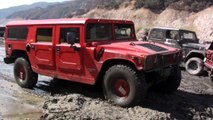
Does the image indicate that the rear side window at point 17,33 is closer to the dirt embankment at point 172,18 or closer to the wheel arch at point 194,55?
the wheel arch at point 194,55

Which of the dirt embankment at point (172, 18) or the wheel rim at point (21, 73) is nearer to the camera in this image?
the wheel rim at point (21, 73)

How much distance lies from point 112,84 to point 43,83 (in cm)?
333

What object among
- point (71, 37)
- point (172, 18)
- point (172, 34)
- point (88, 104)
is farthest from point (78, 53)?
point (172, 18)

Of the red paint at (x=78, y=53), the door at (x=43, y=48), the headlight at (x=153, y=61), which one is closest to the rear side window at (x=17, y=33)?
the red paint at (x=78, y=53)

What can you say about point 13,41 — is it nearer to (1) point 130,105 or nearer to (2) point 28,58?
(2) point 28,58

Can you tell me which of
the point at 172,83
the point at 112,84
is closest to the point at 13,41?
the point at 112,84

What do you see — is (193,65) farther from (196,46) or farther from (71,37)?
(71,37)

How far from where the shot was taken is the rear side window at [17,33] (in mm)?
9367

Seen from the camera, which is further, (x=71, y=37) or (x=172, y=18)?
(x=172, y=18)

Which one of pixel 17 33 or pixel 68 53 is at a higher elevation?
pixel 17 33

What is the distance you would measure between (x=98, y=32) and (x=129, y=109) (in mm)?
2019

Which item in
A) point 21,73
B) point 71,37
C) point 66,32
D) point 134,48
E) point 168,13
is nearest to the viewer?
point 134,48

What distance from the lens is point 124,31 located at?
8883mm

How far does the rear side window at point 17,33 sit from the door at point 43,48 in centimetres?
48
